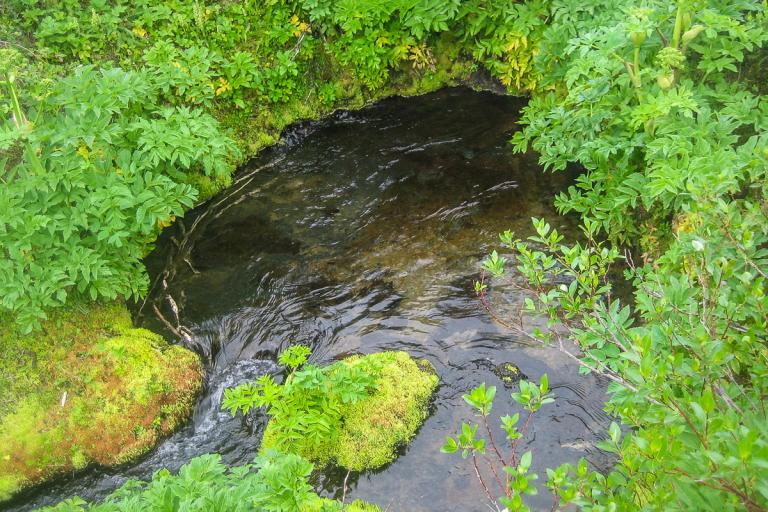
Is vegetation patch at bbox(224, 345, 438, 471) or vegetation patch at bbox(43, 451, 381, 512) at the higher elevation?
vegetation patch at bbox(43, 451, 381, 512)

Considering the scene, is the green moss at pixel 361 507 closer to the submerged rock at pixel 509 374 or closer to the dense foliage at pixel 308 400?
the dense foliage at pixel 308 400

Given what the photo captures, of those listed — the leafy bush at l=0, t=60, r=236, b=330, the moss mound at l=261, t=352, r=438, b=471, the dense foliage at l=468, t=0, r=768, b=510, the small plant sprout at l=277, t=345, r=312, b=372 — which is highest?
the leafy bush at l=0, t=60, r=236, b=330

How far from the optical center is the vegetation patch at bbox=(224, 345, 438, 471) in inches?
188

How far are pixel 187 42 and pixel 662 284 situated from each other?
21.6 ft

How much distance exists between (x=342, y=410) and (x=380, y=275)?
6.03ft

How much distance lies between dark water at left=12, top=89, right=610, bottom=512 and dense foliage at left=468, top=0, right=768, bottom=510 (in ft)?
1.72

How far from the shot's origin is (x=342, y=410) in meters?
5.14

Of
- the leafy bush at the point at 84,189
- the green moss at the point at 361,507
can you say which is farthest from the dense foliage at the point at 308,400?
the leafy bush at the point at 84,189

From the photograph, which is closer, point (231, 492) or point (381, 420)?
point (231, 492)

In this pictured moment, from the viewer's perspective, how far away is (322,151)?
8.32m

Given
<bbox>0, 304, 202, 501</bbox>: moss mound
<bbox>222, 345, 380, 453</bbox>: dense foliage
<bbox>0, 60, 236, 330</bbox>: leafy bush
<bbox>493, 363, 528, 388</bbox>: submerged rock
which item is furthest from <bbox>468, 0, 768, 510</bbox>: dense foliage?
→ <bbox>0, 60, 236, 330</bbox>: leafy bush

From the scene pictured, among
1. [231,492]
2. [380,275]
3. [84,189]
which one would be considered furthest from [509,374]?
[84,189]

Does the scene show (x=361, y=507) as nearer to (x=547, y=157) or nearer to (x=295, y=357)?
(x=295, y=357)

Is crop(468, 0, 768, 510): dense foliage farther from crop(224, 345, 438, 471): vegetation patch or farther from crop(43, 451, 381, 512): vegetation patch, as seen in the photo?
crop(43, 451, 381, 512): vegetation patch
